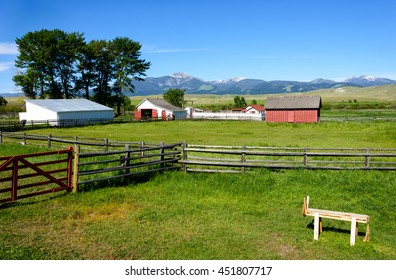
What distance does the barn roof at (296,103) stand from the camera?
62.2 meters

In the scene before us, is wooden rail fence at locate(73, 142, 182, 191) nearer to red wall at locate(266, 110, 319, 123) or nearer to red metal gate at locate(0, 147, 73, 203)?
red metal gate at locate(0, 147, 73, 203)

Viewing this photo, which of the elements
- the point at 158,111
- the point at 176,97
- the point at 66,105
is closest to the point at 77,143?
the point at 66,105

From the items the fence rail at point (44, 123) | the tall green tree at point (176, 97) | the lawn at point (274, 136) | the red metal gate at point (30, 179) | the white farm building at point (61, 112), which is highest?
the tall green tree at point (176, 97)

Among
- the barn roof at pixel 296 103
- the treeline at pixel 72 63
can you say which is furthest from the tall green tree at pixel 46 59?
the barn roof at pixel 296 103

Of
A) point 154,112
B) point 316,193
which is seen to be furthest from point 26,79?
point 316,193

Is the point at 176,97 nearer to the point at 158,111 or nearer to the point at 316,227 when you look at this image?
the point at 158,111

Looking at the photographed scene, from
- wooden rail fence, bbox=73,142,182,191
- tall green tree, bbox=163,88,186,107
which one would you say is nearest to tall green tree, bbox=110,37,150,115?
tall green tree, bbox=163,88,186,107

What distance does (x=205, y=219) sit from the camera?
1026cm

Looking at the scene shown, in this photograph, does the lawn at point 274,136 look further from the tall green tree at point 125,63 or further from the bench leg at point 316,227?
the tall green tree at point 125,63

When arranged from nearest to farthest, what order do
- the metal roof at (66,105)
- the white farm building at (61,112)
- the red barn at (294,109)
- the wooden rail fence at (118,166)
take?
the wooden rail fence at (118,166) < the white farm building at (61,112) < the metal roof at (66,105) < the red barn at (294,109)

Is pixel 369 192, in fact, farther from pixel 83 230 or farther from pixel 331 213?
pixel 83 230

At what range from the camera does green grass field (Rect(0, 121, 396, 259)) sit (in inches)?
317

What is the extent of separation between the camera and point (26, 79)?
71.4m

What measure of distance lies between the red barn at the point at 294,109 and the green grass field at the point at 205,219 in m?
48.6
